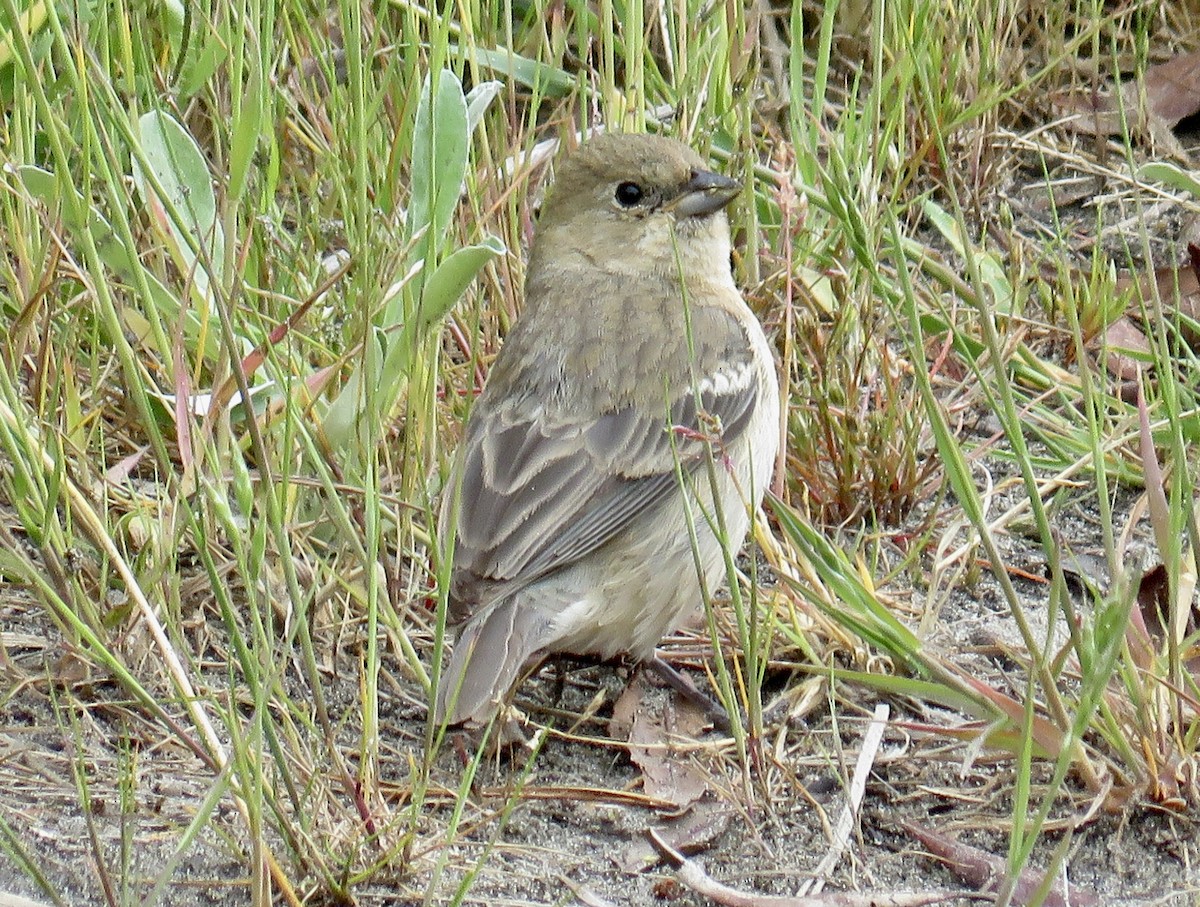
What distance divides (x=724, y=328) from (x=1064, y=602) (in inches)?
73.6

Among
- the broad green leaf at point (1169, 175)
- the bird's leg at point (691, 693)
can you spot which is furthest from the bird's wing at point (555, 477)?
the broad green leaf at point (1169, 175)

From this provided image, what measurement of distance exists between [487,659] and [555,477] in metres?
0.61

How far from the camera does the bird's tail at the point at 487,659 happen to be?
11.3 ft

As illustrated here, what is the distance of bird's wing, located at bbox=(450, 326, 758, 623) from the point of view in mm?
3812

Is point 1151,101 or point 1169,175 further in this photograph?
point 1151,101

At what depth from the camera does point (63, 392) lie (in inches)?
162

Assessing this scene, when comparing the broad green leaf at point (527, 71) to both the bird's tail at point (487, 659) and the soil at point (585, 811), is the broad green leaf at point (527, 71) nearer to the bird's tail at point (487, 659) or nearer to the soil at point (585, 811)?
the bird's tail at point (487, 659)

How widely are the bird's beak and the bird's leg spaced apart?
1231 millimetres

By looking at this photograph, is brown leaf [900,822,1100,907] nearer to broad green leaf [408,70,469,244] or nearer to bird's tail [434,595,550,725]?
bird's tail [434,595,550,725]

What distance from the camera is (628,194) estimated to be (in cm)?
468

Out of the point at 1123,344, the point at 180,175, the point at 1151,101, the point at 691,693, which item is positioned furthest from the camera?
the point at 1151,101

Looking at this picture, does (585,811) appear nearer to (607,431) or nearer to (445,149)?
(607,431)

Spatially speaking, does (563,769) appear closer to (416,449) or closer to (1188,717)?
(416,449)

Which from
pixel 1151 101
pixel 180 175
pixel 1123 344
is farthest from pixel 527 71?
pixel 1151 101
